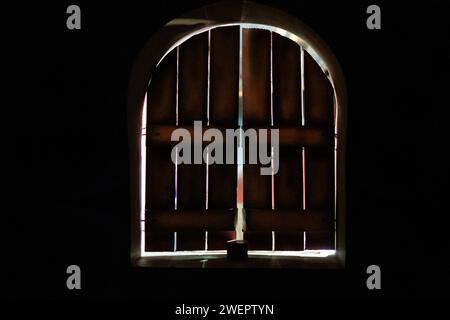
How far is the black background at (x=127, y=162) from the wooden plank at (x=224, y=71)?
1.97 ft

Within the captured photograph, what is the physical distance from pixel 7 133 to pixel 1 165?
199 millimetres

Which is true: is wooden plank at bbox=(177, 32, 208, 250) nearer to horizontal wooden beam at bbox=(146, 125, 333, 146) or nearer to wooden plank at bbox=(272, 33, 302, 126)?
horizontal wooden beam at bbox=(146, 125, 333, 146)

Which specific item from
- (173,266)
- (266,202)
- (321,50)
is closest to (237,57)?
(321,50)

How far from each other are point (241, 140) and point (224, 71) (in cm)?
56

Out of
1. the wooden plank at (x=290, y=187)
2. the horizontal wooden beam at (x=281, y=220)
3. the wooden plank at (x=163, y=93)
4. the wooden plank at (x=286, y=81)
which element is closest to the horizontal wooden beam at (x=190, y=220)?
the horizontal wooden beam at (x=281, y=220)

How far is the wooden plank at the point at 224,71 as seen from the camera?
2.89m

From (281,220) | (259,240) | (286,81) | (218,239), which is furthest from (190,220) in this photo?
(286,81)

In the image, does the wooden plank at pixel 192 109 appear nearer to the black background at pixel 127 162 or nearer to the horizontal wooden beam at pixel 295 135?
the horizontal wooden beam at pixel 295 135

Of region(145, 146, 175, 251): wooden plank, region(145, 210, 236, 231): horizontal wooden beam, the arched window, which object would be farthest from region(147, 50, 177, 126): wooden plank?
region(145, 210, 236, 231): horizontal wooden beam

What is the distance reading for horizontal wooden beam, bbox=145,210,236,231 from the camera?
109 inches

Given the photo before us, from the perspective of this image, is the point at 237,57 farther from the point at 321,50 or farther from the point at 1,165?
the point at 1,165

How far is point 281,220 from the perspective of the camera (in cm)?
279

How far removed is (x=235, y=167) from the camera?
286 centimetres

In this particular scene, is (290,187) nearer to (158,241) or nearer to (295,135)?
(295,135)
